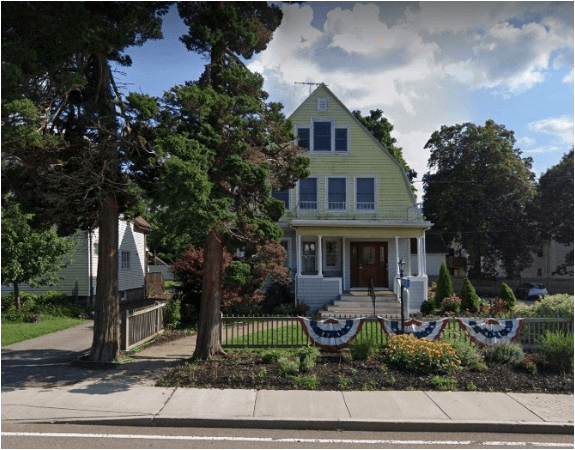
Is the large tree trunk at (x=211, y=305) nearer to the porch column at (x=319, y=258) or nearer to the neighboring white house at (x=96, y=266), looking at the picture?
the neighboring white house at (x=96, y=266)

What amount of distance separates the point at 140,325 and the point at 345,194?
1332cm

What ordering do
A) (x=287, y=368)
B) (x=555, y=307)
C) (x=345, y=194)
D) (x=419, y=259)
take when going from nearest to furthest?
(x=287, y=368) → (x=555, y=307) → (x=419, y=259) → (x=345, y=194)

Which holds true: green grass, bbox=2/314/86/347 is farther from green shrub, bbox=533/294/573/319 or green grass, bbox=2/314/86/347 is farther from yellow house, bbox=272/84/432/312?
green shrub, bbox=533/294/573/319

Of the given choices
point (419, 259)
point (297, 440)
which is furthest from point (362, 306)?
point (297, 440)

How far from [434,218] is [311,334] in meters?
32.1

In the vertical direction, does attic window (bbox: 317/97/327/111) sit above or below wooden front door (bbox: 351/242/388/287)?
above

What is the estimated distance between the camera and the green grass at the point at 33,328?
53.9 feet

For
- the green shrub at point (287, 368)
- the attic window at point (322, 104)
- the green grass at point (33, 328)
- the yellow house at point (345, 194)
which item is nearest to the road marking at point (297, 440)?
the green shrub at point (287, 368)

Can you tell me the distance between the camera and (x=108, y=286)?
1262cm

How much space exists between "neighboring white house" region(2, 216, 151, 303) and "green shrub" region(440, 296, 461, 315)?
507 inches

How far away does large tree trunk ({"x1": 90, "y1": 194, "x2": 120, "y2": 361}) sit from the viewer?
41.1 feet

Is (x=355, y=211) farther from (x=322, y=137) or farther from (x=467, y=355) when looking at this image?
(x=467, y=355)

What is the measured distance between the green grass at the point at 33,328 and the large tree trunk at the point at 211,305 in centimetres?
639

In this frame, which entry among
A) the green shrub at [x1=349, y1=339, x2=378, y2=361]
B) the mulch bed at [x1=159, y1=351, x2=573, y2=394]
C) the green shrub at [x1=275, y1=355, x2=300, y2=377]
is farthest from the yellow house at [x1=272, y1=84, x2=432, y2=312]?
the green shrub at [x1=275, y1=355, x2=300, y2=377]
